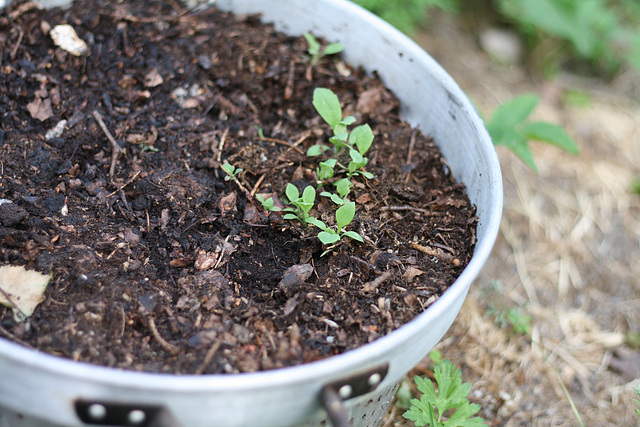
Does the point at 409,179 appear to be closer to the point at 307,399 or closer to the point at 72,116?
the point at 307,399

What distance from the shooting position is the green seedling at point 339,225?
1254 mm

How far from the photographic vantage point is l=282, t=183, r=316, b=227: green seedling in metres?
1.30

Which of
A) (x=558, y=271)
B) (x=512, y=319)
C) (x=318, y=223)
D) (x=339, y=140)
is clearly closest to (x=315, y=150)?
(x=339, y=140)

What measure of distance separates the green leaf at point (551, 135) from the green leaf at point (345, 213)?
0.98 meters

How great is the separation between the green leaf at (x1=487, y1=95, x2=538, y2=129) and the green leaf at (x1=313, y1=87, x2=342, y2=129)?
64 cm

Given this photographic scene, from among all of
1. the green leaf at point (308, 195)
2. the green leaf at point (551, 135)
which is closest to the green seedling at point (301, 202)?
the green leaf at point (308, 195)

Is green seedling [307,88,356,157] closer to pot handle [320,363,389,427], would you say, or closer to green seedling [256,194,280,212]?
green seedling [256,194,280,212]

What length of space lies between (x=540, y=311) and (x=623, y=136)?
4.51ft

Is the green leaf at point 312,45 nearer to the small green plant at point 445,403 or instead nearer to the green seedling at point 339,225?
the green seedling at point 339,225

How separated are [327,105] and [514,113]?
2.40 ft

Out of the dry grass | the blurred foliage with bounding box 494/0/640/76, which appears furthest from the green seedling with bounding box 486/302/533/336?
the blurred foliage with bounding box 494/0/640/76

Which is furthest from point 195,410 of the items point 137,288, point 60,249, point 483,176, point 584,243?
point 584,243

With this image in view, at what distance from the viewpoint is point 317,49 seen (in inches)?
69.6

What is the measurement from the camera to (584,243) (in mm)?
2447
